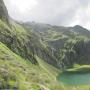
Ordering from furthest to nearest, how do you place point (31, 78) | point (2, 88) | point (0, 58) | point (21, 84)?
1. point (0, 58)
2. point (31, 78)
3. point (21, 84)
4. point (2, 88)

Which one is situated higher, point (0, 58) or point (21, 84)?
point (0, 58)

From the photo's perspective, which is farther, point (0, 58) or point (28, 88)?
point (0, 58)

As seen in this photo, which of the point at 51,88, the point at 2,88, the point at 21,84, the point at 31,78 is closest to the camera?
the point at 2,88

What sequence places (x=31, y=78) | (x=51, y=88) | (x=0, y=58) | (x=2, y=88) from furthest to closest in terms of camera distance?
(x=0, y=58) < (x=31, y=78) < (x=51, y=88) < (x=2, y=88)

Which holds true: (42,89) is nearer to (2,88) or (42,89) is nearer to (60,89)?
(60,89)

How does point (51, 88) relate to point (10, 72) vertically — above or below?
below

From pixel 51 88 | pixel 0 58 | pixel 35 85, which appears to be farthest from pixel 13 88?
pixel 0 58

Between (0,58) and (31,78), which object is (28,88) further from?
(0,58)

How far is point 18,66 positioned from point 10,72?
25.3 m

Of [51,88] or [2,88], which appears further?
[51,88]

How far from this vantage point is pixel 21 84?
8456cm

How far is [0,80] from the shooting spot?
82.9m

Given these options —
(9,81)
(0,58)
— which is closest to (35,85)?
(9,81)

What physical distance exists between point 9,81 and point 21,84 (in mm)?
4057
